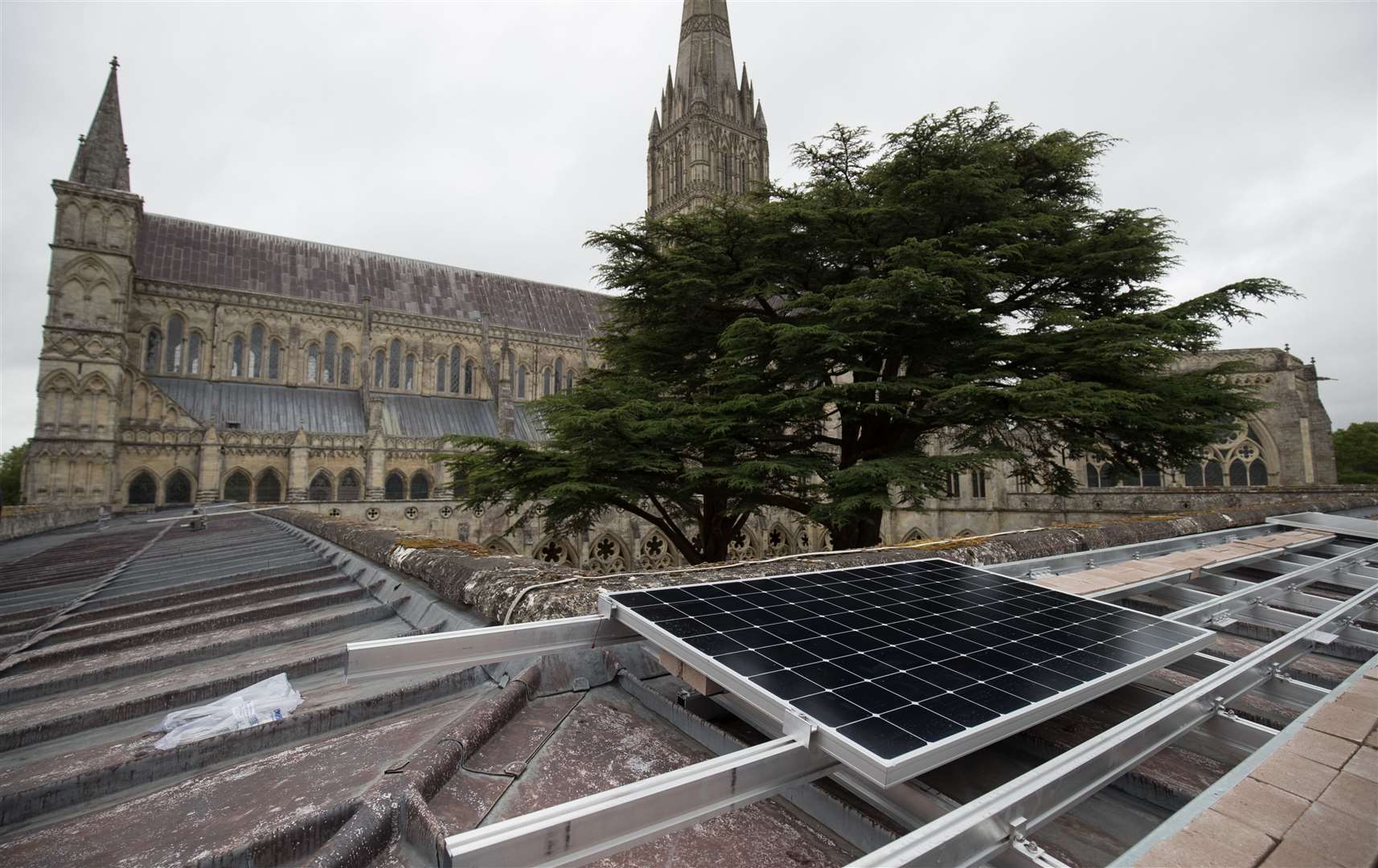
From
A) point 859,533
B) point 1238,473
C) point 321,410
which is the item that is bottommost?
point 859,533

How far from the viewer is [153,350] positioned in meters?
30.0

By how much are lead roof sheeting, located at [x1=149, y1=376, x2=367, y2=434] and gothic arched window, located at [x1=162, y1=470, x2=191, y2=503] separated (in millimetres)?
2646

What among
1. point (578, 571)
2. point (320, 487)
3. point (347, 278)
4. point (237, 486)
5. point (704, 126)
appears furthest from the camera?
point (704, 126)

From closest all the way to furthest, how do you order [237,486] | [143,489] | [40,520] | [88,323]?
[40,520]
[88,323]
[143,489]
[237,486]

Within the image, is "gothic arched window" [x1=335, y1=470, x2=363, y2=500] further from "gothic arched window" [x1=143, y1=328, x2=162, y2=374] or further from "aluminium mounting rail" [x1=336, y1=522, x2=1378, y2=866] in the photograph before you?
"aluminium mounting rail" [x1=336, y1=522, x2=1378, y2=866]

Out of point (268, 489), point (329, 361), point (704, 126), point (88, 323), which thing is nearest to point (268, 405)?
point (329, 361)

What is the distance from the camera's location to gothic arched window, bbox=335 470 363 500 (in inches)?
1161

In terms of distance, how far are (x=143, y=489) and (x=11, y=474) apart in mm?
38161

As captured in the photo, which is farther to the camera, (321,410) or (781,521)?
(321,410)

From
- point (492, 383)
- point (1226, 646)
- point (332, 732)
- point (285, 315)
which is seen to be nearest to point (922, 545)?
point (1226, 646)

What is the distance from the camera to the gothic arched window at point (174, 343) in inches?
1192

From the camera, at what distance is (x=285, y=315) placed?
3262 cm

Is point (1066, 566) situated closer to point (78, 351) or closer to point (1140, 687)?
point (1140, 687)

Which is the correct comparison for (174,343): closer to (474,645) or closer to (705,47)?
(474,645)
